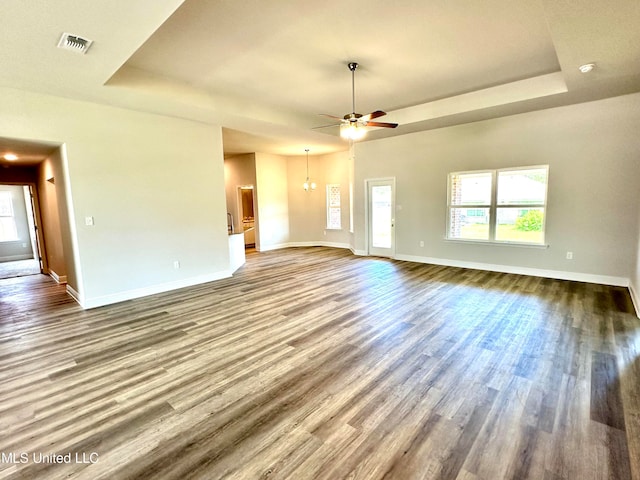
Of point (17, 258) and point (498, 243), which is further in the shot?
point (17, 258)

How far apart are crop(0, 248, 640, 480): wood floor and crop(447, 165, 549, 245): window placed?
63.7 inches

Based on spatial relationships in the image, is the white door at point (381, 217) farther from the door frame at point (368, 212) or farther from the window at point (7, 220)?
the window at point (7, 220)

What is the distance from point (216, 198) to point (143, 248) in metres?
1.55

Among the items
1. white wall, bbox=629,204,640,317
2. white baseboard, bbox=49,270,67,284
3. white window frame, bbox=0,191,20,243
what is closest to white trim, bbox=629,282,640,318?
white wall, bbox=629,204,640,317

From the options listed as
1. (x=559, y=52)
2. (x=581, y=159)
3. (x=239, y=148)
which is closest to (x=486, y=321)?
(x=559, y=52)

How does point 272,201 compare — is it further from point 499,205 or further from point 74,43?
point 74,43

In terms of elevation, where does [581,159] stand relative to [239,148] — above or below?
below

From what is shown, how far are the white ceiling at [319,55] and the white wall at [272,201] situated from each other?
3613mm

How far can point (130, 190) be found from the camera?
470 centimetres

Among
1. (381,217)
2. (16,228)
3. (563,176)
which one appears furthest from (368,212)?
(16,228)

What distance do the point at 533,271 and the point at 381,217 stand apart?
3420mm

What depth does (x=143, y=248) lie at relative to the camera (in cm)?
489

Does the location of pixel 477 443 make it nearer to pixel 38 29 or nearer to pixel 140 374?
pixel 140 374

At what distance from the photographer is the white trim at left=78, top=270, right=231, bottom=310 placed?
14.6 ft
